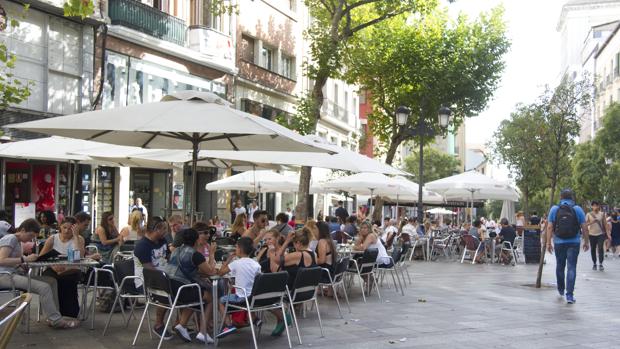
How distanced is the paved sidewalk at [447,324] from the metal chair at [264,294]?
0.50 m

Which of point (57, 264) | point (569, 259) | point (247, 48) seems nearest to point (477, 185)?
point (569, 259)

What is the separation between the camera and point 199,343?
7867mm

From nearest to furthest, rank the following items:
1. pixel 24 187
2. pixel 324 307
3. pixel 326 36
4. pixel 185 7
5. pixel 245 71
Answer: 1. pixel 324 307
2. pixel 24 187
3. pixel 326 36
4. pixel 185 7
5. pixel 245 71

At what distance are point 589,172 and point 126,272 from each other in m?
43.2

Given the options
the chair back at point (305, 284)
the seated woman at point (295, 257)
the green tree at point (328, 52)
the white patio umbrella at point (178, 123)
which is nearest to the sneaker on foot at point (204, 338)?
the chair back at point (305, 284)

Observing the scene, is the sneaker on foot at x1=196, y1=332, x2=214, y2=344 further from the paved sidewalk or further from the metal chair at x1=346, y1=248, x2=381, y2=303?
the metal chair at x1=346, y1=248, x2=381, y2=303

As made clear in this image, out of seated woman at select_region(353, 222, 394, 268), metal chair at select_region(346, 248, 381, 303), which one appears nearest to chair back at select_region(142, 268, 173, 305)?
metal chair at select_region(346, 248, 381, 303)

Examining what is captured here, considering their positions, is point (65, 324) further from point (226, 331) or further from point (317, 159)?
point (317, 159)

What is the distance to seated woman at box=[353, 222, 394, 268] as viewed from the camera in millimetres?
12242

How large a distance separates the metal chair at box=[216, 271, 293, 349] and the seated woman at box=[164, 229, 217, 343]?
324mm

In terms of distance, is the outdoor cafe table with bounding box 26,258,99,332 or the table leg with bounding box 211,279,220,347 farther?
the outdoor cafe table with bounding box 26,258,99,332

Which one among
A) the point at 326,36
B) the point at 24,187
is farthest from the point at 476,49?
the point at 24,187

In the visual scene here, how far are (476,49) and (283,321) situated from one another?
83.0 feet

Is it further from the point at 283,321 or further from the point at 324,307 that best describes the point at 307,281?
the point at 324,307
